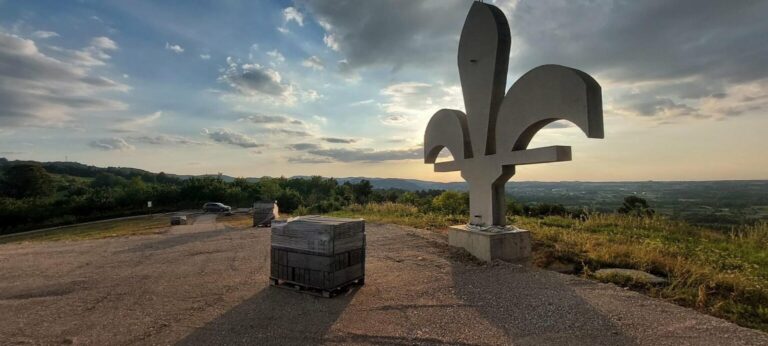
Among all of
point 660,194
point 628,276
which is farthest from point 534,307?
point 660,194

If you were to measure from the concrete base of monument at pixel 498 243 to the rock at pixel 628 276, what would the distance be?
1573 millimetres

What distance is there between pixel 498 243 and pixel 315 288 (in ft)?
12.7

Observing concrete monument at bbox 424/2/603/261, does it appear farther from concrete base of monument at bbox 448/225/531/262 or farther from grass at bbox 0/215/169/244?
grass at bbox 0/215/169/244

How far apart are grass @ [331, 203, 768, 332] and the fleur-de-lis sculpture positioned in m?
2.01

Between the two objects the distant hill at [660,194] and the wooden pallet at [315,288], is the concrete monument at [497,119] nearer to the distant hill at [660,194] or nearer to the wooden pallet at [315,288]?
the wooden pallet at [315,288]

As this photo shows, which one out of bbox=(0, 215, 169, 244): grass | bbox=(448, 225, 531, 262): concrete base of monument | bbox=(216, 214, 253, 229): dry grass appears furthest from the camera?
bbox=(216, 214, 253, 229): dry grass

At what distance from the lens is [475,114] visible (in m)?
9.32

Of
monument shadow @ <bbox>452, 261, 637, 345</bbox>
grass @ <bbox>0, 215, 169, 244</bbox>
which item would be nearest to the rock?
monument shadow @ <bbox>452, 261, 637, 345</bbox>

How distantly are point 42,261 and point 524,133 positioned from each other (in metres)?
12.2

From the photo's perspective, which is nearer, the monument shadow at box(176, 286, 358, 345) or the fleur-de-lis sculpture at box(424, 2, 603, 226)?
the monument shadow at box(176, 286, 358, 345)

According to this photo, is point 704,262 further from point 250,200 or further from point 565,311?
point 250,200

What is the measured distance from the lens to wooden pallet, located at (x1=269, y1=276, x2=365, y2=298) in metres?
6.12

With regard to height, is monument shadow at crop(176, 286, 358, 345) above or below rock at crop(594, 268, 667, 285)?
below

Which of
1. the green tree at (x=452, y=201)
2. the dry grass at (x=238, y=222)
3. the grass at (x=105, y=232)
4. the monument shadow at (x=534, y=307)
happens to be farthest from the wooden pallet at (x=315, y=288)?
the green tree at (x=452, y=201)
